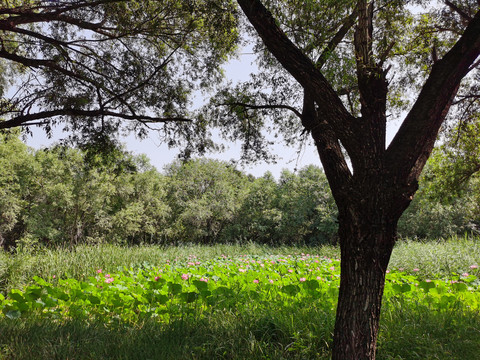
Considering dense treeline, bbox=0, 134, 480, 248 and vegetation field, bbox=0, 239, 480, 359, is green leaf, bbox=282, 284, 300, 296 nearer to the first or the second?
vegetation field, bbox=0, 239, 480, 359

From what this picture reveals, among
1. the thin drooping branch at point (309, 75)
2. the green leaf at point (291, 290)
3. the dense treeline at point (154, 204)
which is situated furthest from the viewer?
the dense treeline at point (154, 204)

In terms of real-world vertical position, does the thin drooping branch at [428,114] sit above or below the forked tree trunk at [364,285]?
above

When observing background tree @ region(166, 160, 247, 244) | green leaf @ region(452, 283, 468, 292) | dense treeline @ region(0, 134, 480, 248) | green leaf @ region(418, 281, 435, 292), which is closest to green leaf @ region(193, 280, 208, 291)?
green leaf @ region(418, 281, 435, 292)

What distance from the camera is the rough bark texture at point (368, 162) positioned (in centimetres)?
232

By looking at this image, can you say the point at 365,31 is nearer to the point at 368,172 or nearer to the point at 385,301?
the point at 368,172

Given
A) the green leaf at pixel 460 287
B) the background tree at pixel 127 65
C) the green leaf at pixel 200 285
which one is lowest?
the green leaf at pixel 460 287

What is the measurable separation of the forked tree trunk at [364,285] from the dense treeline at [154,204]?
650 inches

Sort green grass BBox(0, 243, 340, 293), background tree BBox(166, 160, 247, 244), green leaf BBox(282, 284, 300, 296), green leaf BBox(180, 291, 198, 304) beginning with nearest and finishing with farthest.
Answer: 1. green leaf BBox(180, 291, 198, 304)
2. green leaf BBox(282, 284, 300, 296)
3. green grass BBox(0, 243, 340, 293)
4. background tree BBox(166, 160, 247, 244)

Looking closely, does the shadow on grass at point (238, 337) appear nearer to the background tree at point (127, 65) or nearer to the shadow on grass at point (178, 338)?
the shadow on grass at point (178, 338)

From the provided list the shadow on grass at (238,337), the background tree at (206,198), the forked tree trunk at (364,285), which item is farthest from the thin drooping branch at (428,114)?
→ the background tree at (206,198)

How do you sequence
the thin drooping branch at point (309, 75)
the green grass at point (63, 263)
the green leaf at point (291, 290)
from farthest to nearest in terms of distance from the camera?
the green grass at point (63, 263)
the green leaf at point (291, 290)
the thin drooping branch at point (309, 75)

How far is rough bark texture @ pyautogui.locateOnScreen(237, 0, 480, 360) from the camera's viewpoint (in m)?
2.32

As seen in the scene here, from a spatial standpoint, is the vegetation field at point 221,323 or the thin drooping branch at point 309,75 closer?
the thin drooping branch at point 309,75

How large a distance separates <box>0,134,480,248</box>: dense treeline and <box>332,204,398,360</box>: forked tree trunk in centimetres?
1652
